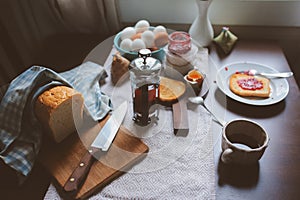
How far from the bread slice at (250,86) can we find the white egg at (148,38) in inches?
10.8

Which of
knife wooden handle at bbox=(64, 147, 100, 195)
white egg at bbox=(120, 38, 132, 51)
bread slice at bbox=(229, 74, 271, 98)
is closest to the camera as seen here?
knife wooden handle at bbox=(64, 147, 100, 195)

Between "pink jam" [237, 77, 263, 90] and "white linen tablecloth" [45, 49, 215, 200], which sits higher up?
"pink jam" [237, 77, 263, 90]

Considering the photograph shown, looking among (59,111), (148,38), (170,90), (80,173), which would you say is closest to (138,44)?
(148,38)

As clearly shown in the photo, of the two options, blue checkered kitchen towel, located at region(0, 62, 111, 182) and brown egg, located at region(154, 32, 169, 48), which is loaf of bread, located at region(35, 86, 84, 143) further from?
brown egg, located at region(154, 32, 169, 48)

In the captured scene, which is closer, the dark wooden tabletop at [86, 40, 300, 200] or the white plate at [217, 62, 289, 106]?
the dark wooden tabletop at [86, 40, 300, 200]

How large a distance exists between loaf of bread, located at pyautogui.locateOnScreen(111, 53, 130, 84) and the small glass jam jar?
149mm

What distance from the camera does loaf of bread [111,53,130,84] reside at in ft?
2.82

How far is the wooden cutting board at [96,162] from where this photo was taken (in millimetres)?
596

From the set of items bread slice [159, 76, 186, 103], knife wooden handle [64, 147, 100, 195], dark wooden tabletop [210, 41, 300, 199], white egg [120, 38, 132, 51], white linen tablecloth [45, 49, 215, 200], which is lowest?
dark wooden tabletop [210, 41, 300, 199]

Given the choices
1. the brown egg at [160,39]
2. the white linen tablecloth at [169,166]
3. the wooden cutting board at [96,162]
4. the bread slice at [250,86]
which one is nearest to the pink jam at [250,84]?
the bread slice at [250,86]

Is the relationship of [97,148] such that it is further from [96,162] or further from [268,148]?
[268,148]

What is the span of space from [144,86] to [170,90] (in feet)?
0.35

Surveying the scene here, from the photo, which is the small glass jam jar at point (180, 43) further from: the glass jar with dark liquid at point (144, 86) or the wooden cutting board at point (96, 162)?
the wooden cutting board at point (96, 162)

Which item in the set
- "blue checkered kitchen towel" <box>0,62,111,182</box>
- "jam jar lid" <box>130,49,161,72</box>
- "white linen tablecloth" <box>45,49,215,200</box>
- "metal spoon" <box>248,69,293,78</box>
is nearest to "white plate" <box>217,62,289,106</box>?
"metal spoon" <box>248,69,293,78</box>
